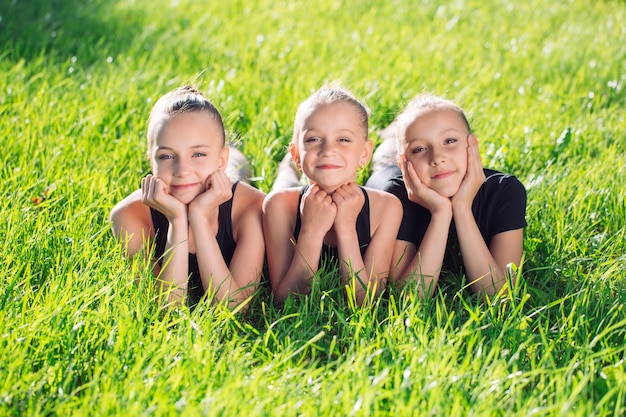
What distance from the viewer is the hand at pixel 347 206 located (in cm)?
317

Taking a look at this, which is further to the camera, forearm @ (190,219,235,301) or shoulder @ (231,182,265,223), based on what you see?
shoulder @ (231,182,265,223)

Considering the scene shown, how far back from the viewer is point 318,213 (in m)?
3.15

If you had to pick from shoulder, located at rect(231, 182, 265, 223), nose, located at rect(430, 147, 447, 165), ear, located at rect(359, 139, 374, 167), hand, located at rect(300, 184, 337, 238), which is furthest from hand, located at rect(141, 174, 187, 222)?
nose, located at rect(430, 147, 447, 165)

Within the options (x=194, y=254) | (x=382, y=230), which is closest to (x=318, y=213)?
(x=382, y=230)

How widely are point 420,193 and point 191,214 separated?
3.25 feet

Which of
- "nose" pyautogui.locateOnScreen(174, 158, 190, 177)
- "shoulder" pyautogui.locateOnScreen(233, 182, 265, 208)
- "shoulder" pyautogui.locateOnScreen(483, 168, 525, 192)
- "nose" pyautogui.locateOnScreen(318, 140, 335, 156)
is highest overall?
"nose" pyautogui.locateOnScreen(318, 140, 335, 156)

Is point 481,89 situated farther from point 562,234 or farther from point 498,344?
point 498,344

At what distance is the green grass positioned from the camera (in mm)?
2383

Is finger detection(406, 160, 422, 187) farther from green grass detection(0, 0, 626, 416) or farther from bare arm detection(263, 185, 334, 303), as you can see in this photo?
green grass detection(0, 0, 626, 416)

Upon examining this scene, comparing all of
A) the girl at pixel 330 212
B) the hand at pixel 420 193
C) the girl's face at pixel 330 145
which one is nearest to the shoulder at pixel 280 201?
the girl at pixel 330 212

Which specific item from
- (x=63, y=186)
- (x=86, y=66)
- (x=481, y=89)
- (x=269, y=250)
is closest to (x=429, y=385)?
(x=269, y=250)

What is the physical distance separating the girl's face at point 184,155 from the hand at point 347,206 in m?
0.55

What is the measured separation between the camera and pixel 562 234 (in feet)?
11.9

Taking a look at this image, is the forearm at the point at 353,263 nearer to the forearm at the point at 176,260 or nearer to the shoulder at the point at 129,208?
the forearm at the point at 176,260
